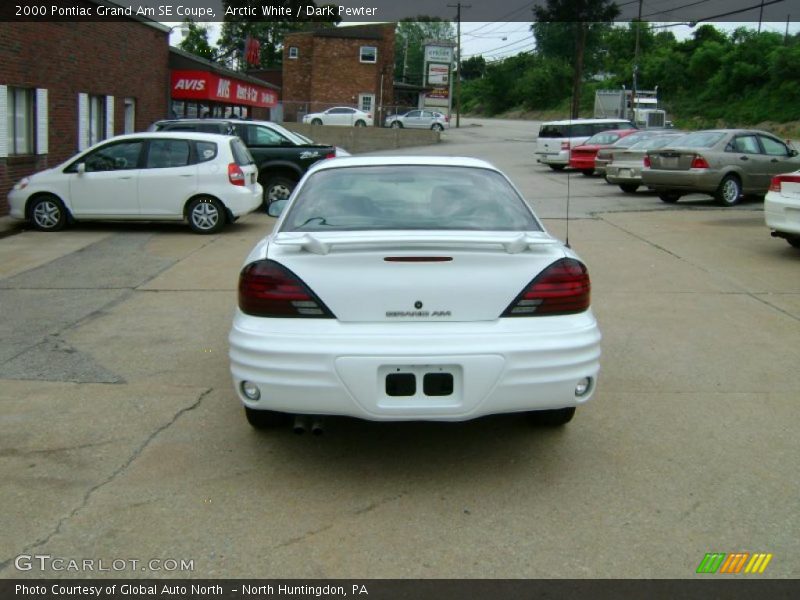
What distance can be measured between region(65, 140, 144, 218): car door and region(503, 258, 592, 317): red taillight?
10.8 m

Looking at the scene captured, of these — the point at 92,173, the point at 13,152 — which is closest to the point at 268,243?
the point at 92,173

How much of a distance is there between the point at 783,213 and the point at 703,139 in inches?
312

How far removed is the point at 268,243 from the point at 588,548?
2.29 meters

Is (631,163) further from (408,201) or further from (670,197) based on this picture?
(408,201)

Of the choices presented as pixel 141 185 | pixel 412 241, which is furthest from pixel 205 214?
pixel 412 241

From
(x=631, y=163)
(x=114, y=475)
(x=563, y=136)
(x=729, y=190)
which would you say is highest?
(x=563, y=136)

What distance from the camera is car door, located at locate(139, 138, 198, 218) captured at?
1405cm

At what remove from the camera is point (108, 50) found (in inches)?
830

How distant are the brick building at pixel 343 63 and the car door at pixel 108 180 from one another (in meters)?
46.8

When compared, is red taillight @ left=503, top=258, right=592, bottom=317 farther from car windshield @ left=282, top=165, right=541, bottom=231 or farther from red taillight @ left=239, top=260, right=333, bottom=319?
red taillight @ left=239, top=260, right=333, bottom=319

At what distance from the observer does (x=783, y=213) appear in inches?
448

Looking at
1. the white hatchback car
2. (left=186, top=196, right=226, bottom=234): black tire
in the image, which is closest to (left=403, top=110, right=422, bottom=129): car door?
(left=186, top=196, right=226, bottom=234): black tire
